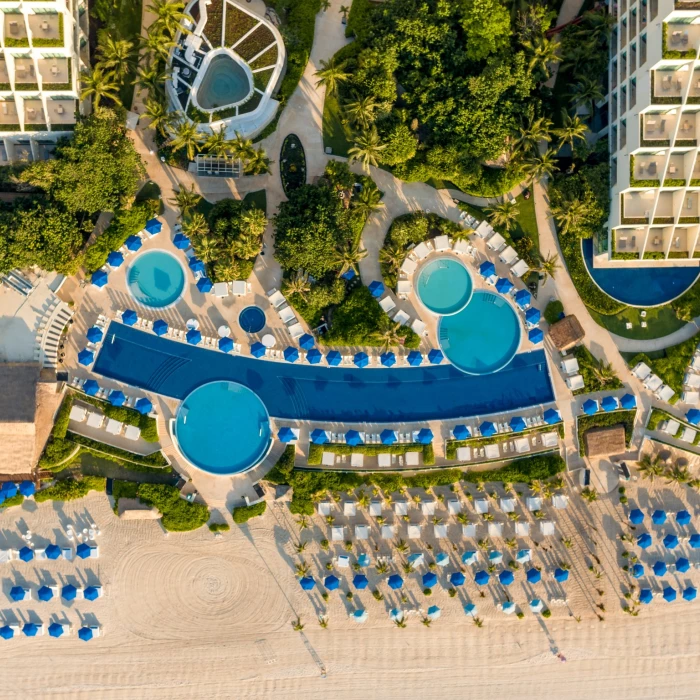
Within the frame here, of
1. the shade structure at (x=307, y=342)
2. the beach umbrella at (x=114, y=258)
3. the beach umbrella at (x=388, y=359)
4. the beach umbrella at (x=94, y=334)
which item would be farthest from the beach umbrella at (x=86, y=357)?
the beach umbrella at (x=388, y=359)

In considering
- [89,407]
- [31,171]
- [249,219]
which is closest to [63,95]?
A: [31,171]

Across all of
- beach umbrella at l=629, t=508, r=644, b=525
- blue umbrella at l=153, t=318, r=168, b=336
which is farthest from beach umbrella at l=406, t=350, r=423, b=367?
beach umbrella at l=629, t=508, r=644, b=525

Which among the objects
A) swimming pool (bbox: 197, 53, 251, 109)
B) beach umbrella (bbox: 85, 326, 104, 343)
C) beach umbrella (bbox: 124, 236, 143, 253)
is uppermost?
swimming pool (bbox: 197, 53, 251, 109)

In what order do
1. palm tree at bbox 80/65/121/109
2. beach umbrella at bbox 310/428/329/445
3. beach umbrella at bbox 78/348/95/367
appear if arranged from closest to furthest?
palm tree at bbox 80/65/121/109 < beach umbrella at bbox 78/348/95/367 < beach umbrella at bbox 310/428/329/445

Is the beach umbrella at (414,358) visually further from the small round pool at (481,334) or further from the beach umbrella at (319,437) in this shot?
the beach umbrella at (319,437)

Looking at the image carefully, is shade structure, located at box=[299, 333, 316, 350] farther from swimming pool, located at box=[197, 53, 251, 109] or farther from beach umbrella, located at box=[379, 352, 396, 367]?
swimming pool, located at box=[197, 53, 251, 109]

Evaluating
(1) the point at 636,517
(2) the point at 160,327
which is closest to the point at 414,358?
(2) the point at 160,327
